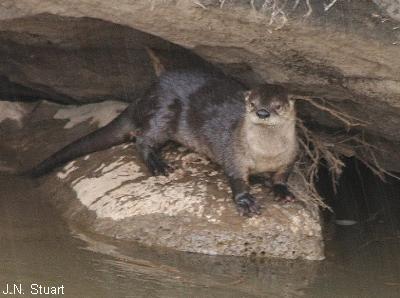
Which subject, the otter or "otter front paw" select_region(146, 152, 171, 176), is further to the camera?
"otter front paw" select_region(146, 152, 171, 176)

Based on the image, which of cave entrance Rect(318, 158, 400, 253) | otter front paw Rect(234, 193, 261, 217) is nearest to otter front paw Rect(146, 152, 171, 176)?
otter front paw Rect(234, 193, 261, 217)

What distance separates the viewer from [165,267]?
3545 mm

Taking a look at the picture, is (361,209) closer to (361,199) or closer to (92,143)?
(361,199)

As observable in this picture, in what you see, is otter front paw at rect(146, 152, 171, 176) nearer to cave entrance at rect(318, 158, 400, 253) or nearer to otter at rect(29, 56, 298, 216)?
otter at rect(29, 56, 298, 216)

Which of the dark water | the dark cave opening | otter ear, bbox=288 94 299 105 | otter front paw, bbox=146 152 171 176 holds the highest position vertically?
otter ear, bbox=288 94 299 105

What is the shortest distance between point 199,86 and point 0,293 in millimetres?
1719

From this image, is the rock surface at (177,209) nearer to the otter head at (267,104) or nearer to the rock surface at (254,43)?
the otter head at (267,104)

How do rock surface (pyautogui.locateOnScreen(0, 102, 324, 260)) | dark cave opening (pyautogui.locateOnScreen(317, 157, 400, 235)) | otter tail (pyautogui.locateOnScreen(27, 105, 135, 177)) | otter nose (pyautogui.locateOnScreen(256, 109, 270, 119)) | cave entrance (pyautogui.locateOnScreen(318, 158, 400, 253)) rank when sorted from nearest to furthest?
rock surface (pyautogui.locateOnScreen(0, 102, 324, 260)) → otter nose (pyautogui.locateOnScreen(256, 109, 270, 119)) → cave entrance (pyautogui.locateOnScreen(318, 158, 400, 253)) → dark cave opening (pyautogui.locateOnScreen(317, 157, 400, 235)) → otter tail (pyautogui.locateOnScreen(27, 105, 135, 177))

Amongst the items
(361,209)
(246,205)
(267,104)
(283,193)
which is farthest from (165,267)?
(361,209)

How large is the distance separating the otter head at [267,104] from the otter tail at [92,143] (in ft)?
2.76

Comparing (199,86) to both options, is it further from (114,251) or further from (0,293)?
(0,293)

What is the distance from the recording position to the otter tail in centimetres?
454

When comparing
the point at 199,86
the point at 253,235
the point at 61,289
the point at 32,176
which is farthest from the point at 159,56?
the point at 61,289

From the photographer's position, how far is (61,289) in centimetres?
319
